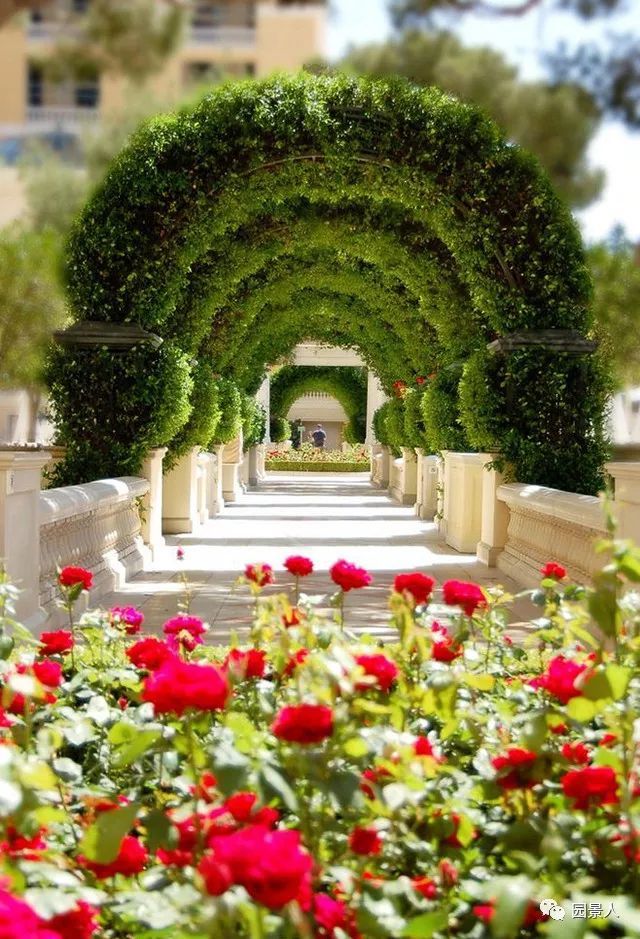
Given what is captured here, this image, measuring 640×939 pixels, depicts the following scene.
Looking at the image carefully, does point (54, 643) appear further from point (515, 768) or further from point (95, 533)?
point (95, 533)

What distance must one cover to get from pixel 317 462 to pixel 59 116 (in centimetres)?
3810

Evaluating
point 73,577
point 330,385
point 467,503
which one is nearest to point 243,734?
point 73,577

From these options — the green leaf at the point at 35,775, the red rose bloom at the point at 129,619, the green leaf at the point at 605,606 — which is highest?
the green leaf at the point at 605,606

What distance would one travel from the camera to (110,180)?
34.8 ft

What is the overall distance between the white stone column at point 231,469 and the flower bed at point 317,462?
17.3m

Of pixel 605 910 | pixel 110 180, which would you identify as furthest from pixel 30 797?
pixel 110 180

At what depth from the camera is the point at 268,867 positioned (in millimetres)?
1245

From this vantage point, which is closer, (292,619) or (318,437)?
(292,619)

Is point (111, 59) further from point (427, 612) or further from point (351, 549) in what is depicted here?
point (351, 549)

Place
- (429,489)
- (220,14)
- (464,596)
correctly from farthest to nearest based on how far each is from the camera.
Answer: (429,489)
(220,14)
(464,596)

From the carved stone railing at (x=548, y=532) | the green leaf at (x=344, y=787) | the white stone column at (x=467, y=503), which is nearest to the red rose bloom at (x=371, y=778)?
the green leaf at (x=344, y=787)

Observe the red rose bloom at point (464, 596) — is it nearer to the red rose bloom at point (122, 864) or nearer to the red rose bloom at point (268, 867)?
the red rose bloom at point (122, 864)

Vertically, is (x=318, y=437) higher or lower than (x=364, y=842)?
higher

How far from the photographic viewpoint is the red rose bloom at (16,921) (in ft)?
4.06
